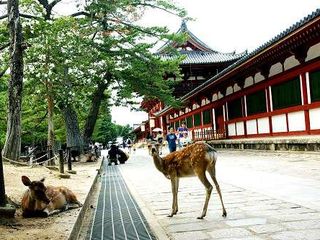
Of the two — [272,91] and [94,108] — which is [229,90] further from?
[94,108]

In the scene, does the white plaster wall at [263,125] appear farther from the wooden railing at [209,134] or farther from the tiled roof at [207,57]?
the tiled roof at [207,57]

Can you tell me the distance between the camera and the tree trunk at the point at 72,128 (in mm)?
25344

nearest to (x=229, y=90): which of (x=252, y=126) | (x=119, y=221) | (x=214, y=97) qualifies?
(x=214, y=97)

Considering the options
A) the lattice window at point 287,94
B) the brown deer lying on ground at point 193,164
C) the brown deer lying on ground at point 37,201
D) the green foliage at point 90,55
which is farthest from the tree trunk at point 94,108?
the brown deer lying on ground at point 193,164

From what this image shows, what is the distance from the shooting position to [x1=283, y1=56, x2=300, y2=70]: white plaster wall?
16.7 metres

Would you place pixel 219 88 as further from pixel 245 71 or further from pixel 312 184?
pixel 312 184

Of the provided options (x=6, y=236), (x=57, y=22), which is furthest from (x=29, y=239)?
(x=57, y=22)

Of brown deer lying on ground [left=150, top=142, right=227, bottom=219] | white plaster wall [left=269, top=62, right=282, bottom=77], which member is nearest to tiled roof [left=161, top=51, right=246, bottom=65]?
white plaster wall [left=269, top=62, right=282, bottom=77]

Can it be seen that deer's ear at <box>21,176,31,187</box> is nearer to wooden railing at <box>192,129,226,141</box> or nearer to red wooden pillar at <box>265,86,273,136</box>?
red wooden pillar at <box>265,86,273,136</box>

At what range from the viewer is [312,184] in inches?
339

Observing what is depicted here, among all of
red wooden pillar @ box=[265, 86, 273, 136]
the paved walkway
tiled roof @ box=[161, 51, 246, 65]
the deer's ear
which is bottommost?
the paved walkway

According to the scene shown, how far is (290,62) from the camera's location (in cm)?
1716

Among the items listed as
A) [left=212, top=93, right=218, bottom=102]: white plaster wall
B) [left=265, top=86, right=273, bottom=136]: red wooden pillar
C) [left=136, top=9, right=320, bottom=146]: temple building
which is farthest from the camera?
[left=212, top=93, right=218, bottom=102]: white plaster wall

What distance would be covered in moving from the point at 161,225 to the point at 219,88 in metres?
20.8
